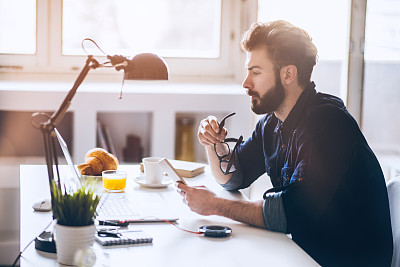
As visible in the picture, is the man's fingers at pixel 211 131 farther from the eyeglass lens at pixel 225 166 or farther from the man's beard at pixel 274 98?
the man's beard at pixel 274 98

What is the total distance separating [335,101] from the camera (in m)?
1.90

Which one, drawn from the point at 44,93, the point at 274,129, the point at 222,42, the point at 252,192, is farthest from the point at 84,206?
the point at 222,42

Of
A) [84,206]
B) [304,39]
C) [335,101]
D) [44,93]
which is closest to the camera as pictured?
[84,206]

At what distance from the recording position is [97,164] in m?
2.21

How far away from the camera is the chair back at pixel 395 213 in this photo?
1751 mm

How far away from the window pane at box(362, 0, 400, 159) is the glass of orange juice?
1.84 m

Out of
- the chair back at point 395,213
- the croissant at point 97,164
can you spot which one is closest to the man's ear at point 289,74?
the chair back at point 395,213

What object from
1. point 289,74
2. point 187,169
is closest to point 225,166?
point 187,169

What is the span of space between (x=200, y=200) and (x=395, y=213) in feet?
1.95

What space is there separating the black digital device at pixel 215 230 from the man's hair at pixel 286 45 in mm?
678

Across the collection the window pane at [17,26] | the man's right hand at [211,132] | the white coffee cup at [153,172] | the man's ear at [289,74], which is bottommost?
the white coffee cup at [153,172]

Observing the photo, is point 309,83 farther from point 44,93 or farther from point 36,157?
point 36,157

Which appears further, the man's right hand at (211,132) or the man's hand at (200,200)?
the man's right hand at (211,132)

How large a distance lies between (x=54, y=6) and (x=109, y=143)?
2.70 ft
